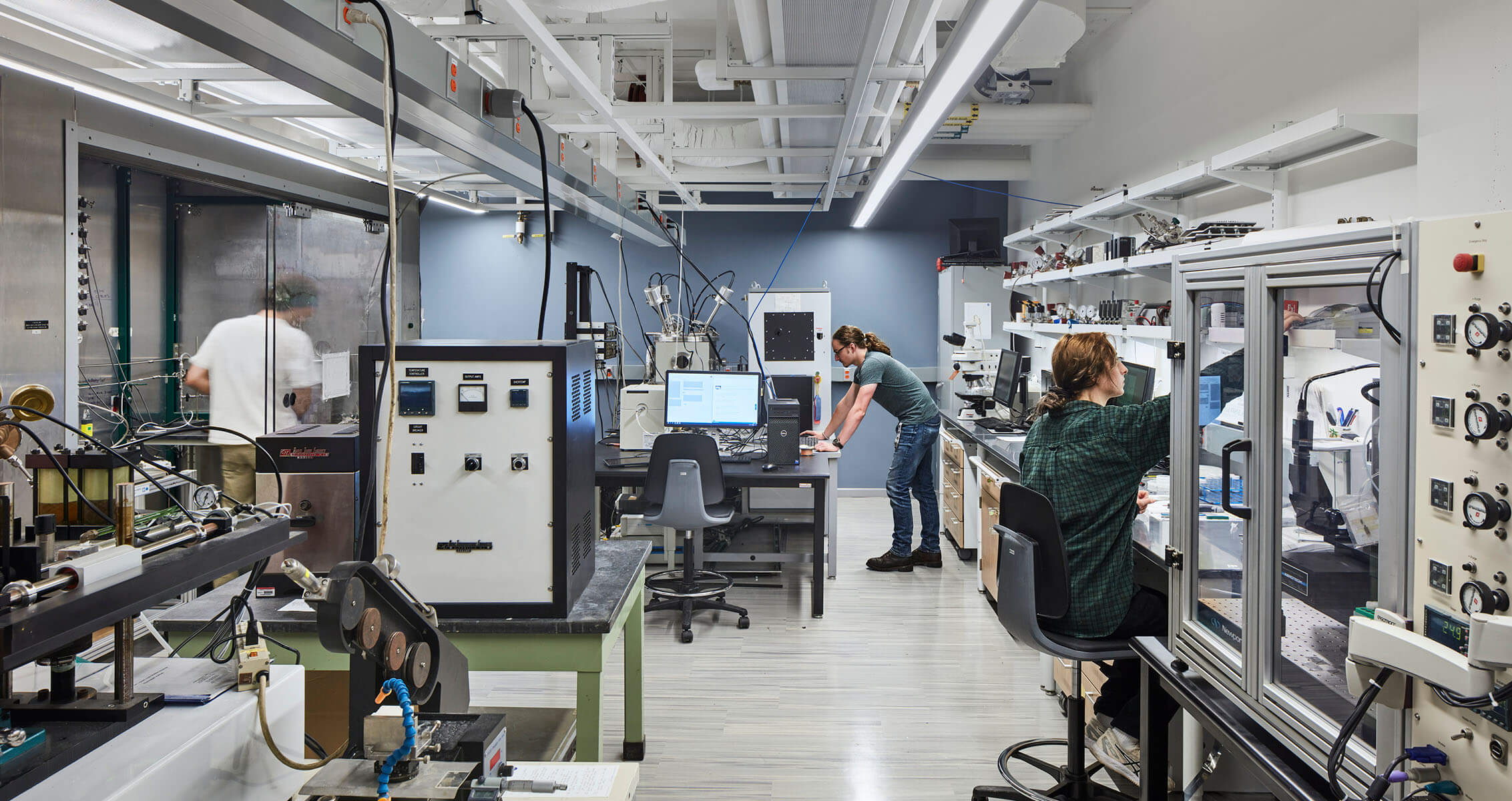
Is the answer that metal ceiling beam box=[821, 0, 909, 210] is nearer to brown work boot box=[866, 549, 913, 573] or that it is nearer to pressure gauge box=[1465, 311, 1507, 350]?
pressure gauge box=[1465, 311, 1507, 350]

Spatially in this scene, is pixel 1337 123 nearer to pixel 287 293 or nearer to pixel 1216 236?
pixel 1216 236

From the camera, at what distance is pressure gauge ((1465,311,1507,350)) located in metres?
1.08

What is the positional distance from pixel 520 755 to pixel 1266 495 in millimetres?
1791

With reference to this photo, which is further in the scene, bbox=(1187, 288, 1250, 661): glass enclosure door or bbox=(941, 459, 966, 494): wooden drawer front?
bbox=(941, 459, 966, 494): wooden drawer front

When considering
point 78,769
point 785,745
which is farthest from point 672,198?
point 78,769

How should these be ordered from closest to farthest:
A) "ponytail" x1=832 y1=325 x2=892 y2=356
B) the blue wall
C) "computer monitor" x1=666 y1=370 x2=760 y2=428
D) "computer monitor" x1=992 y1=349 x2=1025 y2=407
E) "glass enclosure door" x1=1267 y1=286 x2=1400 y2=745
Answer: "glass enclosure door" x1=1267 y1=286 x2=1400 y2=745, "computer monitor" x1=666 y1=370 x2=760 y2=428, "ponytail" x1=832 y1=325 x2=892 y2=356, "computer monitor" x1=992 y1=349 x2=1025 y2=407, the blue wall

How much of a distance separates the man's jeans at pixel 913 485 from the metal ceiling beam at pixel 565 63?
87.7 inches

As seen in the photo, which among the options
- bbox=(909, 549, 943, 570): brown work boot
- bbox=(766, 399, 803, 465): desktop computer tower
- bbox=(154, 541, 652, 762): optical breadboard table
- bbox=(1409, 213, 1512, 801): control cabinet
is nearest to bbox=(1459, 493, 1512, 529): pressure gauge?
bbox=(1409, 213, 1512, 801): control cabinet

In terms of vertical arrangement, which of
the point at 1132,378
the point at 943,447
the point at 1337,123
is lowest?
the point at 943,447

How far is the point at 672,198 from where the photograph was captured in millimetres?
6828

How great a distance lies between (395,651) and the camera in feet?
3.31

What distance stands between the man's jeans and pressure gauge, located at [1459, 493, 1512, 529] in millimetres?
3724

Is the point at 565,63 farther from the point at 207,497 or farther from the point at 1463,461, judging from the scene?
the point at 1463,461

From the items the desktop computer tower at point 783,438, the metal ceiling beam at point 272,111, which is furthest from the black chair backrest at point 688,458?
the metal ceiling beam at point 272,111
